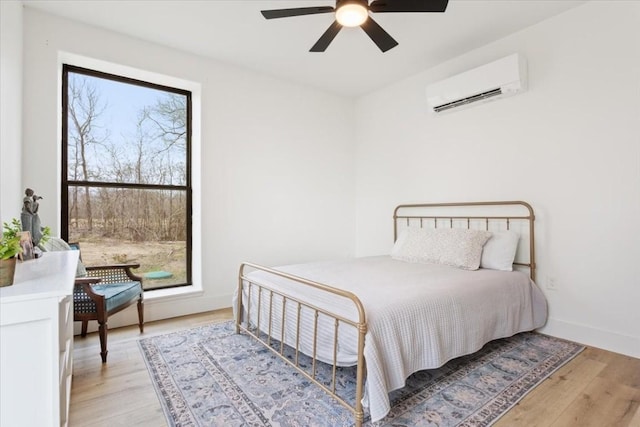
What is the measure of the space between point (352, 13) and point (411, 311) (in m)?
1.79

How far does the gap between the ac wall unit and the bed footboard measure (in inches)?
95.9

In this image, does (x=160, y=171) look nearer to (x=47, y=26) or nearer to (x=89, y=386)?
(x=47, y=26)

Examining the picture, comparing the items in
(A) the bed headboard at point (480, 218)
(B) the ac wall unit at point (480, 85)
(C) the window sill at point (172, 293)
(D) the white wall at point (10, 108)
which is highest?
(B) the ac wall unit at point (480, 85)

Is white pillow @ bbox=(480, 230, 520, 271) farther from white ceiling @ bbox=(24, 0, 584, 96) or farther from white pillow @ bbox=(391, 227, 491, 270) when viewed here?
white ceiling @ bbox=(24, 0, 584, 96)

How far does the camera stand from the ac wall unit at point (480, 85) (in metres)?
2.86

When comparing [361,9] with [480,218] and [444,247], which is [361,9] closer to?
[444,247]

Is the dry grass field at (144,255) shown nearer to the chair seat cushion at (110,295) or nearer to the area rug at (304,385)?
the chair seat cushion at (110,295)

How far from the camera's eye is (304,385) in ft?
6.55

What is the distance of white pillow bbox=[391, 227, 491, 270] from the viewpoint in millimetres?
2799

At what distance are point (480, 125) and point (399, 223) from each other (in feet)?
4.63

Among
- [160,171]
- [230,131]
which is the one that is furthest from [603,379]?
[160,171]

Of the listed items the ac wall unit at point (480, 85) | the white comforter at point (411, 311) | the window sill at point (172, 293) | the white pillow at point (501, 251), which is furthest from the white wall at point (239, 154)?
the white pillow at point (501, 251)

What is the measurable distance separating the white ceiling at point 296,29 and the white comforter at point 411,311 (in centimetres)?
210

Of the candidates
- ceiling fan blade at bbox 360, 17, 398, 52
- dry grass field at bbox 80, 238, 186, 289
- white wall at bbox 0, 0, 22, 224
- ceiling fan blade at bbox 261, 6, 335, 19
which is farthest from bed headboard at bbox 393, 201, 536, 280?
white wall at bbox 0, 0, 22, 224
